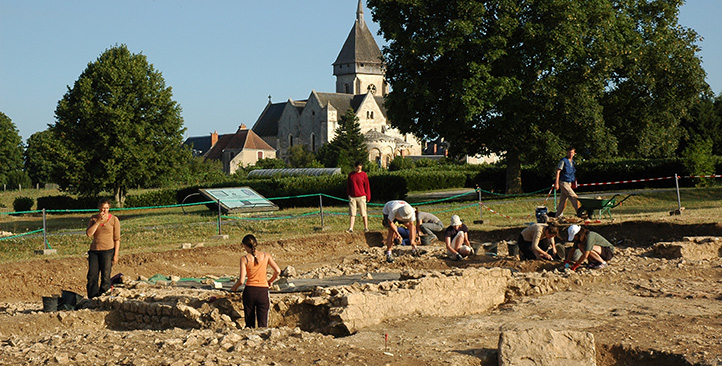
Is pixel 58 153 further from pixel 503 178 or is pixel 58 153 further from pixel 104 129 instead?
pixel 503 178

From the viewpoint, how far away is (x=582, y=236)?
43.0 feet

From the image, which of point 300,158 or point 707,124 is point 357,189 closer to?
point 707,124

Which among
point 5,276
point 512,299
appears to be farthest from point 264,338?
point 5,276

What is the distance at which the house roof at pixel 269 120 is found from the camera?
11000cm

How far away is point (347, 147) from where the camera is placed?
83.6 metres

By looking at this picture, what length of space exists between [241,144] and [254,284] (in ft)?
305

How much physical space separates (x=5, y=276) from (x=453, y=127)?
1782 cm

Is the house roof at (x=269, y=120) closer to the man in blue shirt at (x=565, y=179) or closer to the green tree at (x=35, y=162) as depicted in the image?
the green tree at (x=35, y=162)

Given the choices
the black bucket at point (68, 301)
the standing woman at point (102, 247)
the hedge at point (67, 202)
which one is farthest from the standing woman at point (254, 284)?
the hedge at point (67, 202)

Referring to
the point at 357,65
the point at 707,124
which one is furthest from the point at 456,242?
the point at 357,65

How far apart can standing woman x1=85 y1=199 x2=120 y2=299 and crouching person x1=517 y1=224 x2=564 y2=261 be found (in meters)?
7.53

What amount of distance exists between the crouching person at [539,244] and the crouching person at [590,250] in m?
0.66

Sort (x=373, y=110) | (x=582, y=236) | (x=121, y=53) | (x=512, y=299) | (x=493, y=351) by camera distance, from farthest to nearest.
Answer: (x=373, y=110)
(x=121, y=53)
(x=582, y=236)
(x=512, y=299)
(x=493, y=351)

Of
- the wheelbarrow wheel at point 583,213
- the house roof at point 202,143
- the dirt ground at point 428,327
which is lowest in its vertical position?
the dirt ground at point 428,327
